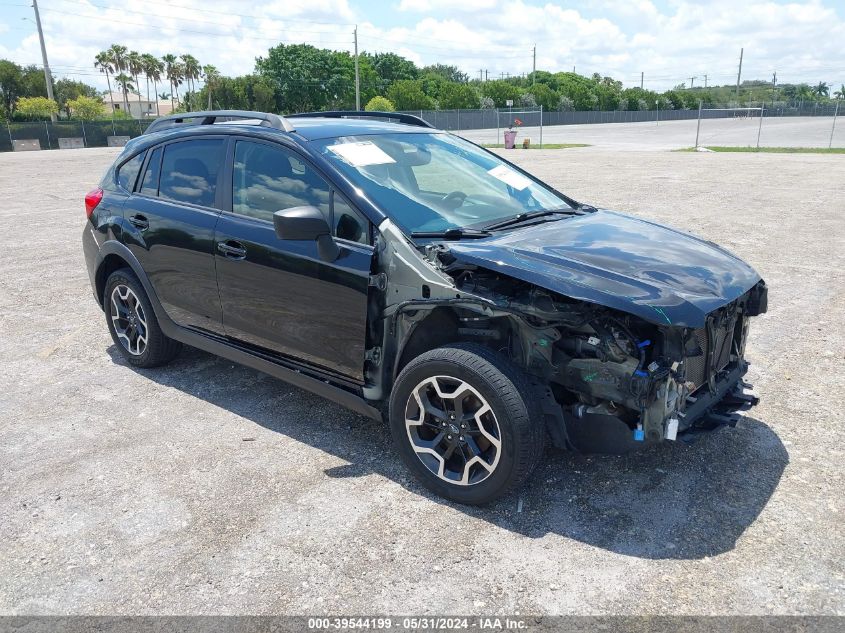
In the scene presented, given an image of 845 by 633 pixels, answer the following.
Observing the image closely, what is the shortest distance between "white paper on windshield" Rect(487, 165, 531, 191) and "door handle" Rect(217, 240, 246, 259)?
166 cm

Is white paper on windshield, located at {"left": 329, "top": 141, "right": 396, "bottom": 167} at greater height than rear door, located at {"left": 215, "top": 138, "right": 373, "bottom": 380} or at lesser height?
greater

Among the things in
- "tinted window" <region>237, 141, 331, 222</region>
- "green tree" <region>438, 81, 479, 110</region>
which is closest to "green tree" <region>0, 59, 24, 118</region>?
"green tree" <region>438, 81, 479, 110</region>

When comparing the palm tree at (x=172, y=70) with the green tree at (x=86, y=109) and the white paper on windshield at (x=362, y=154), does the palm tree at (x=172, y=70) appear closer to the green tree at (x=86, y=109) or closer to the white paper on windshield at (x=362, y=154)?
the green tree at (x=86, y=109)

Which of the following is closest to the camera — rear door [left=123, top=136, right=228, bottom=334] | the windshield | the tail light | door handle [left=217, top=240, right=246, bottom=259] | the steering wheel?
the windshield

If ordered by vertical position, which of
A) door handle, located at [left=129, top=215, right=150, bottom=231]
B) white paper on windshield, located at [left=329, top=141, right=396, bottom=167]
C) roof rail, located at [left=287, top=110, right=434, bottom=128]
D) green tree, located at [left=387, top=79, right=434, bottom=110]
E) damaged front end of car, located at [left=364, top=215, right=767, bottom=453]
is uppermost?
green tree, located at [left=387, top=79, right=434, bottom=110]

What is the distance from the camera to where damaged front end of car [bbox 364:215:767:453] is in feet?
9.82

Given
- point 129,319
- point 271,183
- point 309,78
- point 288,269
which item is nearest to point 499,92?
point 309,78

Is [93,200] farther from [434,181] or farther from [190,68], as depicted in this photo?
[190,68]

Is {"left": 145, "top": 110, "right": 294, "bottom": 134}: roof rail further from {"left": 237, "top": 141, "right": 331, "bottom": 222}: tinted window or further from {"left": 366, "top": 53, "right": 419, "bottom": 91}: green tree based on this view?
{"left": 366, "top": 53, "right": 419, "bottom": 91}: green tree

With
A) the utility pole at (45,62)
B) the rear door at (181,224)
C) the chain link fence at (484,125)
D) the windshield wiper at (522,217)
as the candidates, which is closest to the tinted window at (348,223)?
the windshield wiper at (522,217)

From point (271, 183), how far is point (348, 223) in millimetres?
696

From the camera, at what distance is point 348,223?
12.0 feet

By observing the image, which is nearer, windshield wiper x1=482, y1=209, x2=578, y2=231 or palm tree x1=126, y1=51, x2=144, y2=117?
windshield wiper x1=482, y1=209, x2=578, y2=231

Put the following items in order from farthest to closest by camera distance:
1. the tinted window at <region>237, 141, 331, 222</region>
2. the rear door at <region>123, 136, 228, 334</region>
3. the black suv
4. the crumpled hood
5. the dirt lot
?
the rear door at <region>123, 136, 228, 334</region> → the tinted window at <region>237, 141, 331, 222</region> → the black suv → the crumpled hood → the dirt lot
